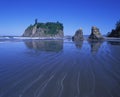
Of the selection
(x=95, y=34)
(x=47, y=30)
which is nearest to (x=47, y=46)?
(x=95, y=34)

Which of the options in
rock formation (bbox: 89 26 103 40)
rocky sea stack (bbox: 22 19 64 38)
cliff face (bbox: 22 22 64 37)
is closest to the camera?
rock formation (bbox: 89 26 103 40)


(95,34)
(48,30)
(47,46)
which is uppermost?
(48,30)

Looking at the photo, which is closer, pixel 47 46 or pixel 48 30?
pixel 47 46

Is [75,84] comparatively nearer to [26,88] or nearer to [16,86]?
[26,88]

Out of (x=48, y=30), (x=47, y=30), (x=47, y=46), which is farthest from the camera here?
(x=48, y=30)

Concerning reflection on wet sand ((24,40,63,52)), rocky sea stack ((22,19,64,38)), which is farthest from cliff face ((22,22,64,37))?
reflection on wet sand ((24,40,63,52))

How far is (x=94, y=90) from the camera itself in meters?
5.60

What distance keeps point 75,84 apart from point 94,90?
90 cm

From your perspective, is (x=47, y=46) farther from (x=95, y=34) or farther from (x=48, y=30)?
(x=48, y=30)

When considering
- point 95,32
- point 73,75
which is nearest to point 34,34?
point 95,32

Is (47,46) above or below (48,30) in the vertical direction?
below

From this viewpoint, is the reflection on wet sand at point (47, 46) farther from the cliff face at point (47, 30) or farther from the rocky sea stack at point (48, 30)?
the cliff face at point (47, 30)

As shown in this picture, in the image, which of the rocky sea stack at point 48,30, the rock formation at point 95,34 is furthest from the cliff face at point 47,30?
the rock formation at point 95,34

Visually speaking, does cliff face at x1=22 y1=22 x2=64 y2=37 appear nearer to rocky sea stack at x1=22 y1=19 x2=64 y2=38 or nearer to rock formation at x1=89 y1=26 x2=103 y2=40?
rocky sea stack at x1=22 y1=19 x2=64 y2=38
